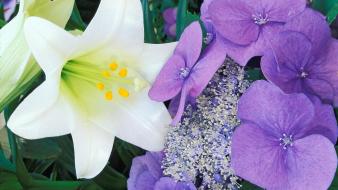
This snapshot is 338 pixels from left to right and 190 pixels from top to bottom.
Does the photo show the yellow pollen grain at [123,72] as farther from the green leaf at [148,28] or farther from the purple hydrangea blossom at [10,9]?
the purple hydrangea blossom at [10,9]

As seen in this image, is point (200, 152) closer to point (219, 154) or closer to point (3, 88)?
point (219, 154)

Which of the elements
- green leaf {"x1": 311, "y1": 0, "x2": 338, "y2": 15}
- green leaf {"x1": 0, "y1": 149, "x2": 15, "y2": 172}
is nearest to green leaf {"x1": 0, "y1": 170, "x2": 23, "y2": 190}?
green leaf {"x1": 0, "y1": 149, "x2": 15, "y2": 172}

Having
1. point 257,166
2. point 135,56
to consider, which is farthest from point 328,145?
point 135,56

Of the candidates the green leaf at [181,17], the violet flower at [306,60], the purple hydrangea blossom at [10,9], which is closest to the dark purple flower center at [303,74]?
the violet flower at [306,60]

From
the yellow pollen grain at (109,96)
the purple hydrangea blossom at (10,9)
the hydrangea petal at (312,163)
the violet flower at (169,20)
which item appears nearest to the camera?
the hydrangea petal at (312,163)
